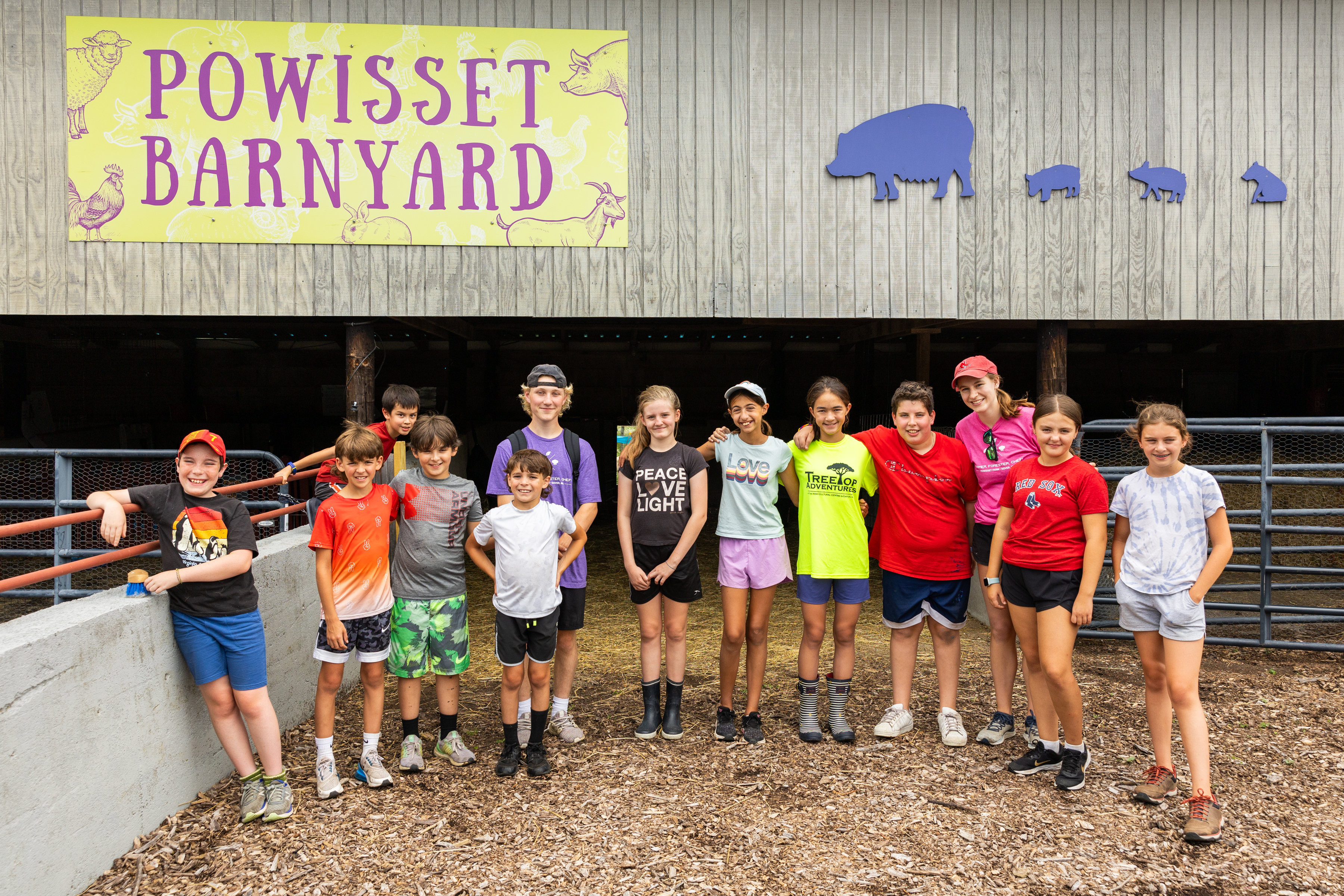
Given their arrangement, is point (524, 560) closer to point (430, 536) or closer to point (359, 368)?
point (430, 536)

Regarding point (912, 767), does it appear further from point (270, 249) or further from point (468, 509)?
point (270, 249)

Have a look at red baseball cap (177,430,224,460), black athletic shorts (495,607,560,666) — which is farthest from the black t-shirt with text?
red baseball cap (177,430,224,460)

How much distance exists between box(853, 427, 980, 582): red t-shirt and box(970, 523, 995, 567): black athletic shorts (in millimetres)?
70

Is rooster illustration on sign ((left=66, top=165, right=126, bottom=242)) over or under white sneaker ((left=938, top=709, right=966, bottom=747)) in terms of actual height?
over

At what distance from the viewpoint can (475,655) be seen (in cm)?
576

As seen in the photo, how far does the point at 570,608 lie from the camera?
3.82m

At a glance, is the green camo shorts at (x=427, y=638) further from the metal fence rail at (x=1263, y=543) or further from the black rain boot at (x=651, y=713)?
the metal fence rail at (x=1263, y=543)

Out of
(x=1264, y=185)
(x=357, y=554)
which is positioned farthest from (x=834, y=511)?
(x=1264, y=185)

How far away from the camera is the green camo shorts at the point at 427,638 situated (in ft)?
11.7

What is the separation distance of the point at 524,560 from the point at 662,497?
0.73 metres

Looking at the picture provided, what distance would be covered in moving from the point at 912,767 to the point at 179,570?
311cm

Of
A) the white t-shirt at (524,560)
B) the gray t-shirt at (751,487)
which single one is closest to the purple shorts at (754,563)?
the gray t-shirt at (751,487)

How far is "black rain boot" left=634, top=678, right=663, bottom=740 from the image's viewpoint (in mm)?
4027

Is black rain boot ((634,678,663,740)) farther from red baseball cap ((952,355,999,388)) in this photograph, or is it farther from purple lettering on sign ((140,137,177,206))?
purple lettering on sign ((140,137,177,206))
